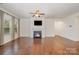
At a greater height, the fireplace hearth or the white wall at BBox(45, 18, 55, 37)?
the white wall at BBox(45, 18, 55, 37)

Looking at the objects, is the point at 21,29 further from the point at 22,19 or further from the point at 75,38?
the point at 75,38

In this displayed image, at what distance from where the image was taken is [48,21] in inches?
558

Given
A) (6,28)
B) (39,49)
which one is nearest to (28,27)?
(6,28)

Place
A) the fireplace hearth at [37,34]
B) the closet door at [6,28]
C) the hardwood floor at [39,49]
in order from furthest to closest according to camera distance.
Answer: the fireplace hearth at [37,34], the closet door at [6,28], the hardwood floor at [39,49]

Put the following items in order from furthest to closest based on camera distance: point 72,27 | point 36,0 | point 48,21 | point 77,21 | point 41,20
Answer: point 48,21 < point 41,20 < point 72,27 < point 77,21 < point 36,0

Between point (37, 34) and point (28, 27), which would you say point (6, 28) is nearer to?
point (37, 34)

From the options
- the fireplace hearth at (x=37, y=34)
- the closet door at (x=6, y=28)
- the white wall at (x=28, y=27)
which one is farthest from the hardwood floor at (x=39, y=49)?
Answer: the white wall at (x=28, y=27)

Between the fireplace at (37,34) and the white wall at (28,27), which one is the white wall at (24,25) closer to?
the white wall at (28,27)

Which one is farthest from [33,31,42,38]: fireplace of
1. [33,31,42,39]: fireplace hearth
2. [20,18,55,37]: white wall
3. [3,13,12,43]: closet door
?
[3,13,12,43]: closet door

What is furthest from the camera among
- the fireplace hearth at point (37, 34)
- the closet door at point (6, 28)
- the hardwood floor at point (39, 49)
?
the fireplace hearth at point (37, 34)

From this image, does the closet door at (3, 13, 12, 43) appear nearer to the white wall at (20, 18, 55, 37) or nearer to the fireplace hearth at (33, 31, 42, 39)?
the fireplace hearth at (33, 31, 42, 39)

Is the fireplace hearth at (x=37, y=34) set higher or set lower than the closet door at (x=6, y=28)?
lower
